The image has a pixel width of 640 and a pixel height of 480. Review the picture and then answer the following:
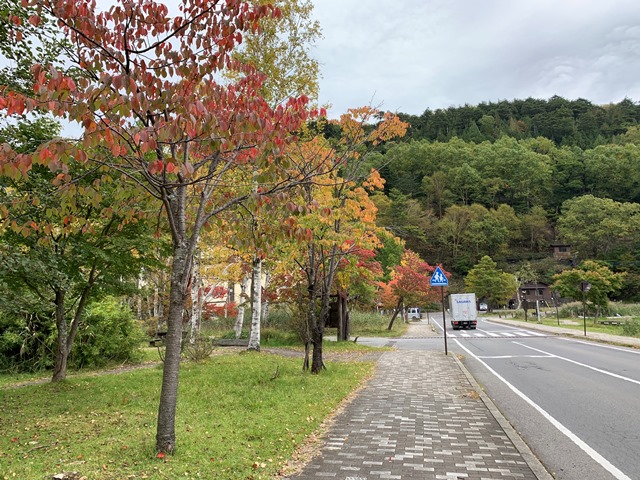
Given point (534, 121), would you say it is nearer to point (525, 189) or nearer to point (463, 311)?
point (525, 189)

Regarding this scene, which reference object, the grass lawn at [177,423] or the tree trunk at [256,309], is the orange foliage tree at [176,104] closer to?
the grass lawn at [177,423]

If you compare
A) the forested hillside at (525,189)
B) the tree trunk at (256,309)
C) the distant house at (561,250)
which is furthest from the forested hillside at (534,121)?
the tree trunk at (256,309)

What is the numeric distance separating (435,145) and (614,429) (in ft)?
316

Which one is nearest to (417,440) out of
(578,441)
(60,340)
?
(578,441)

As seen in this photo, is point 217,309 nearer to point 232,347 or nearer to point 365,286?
point 365,286

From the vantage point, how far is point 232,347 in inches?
734

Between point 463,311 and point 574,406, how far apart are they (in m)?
29.6

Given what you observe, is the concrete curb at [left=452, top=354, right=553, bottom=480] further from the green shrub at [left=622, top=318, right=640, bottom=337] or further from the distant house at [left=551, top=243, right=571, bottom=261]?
the distant house at [left=551, top=243, right=571, bottom=261]

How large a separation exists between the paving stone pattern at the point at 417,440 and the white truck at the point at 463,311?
1120 inches

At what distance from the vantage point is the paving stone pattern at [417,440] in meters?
4.40

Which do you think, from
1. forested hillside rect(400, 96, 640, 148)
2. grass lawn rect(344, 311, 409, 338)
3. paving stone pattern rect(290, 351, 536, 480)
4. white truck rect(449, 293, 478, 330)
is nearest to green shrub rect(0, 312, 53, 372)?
paving stone pattern rect(290, 351, 536, 480)

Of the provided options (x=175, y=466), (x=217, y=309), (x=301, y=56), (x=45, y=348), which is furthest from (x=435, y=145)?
(x=175, y=466)

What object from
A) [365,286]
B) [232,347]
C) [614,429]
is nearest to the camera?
[614,429]

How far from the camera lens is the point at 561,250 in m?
84.8
